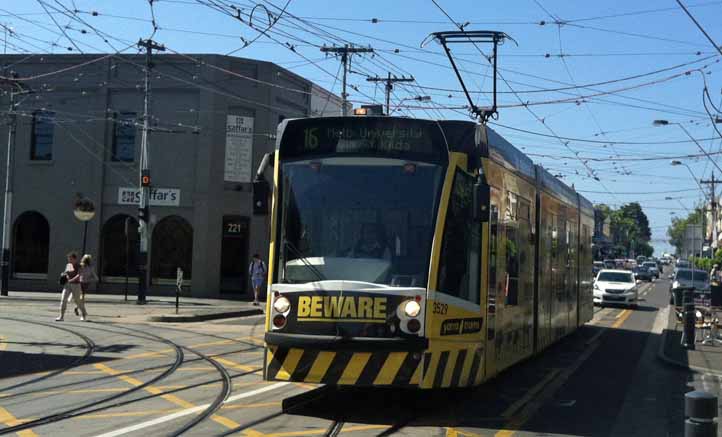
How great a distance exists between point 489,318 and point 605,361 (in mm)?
6825

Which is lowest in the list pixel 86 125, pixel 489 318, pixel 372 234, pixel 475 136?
pixel 489 318

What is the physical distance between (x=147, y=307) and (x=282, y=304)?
18.8 metres

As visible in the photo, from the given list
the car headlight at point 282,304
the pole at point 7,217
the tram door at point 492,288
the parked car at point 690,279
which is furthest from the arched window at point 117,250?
the car headlight at point 282,304

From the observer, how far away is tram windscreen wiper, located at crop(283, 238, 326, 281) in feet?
29.2

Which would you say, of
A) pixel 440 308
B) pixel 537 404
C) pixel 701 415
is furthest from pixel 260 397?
pixel 701 415

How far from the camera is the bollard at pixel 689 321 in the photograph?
1755 centimetres

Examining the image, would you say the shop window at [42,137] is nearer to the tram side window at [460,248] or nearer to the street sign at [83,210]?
the street sign at [83,210]

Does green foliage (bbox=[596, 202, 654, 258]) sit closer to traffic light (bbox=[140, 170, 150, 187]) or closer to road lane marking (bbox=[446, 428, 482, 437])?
traffic light (bbox=[140, 170, 150, 187])

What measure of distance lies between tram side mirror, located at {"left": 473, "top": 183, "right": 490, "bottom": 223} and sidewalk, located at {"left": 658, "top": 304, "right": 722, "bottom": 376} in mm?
7088

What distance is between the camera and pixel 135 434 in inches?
313

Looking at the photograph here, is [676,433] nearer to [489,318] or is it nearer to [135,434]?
[489,318]

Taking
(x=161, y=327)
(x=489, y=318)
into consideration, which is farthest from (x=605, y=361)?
(x=161, y=327)

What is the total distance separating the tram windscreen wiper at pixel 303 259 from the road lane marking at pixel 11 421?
3080 millimetres

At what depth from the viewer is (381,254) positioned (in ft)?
29.1
